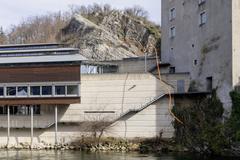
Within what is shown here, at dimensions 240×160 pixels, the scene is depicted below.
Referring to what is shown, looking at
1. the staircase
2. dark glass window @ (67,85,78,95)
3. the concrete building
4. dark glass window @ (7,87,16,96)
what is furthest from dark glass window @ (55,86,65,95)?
the staircase

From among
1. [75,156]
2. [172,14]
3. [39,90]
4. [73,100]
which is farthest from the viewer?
[172,14]

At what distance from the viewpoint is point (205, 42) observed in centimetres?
4306

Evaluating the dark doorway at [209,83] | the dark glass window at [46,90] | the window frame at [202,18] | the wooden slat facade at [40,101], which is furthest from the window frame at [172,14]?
the dark glass window at [46,90]

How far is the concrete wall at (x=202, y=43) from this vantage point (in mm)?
39000

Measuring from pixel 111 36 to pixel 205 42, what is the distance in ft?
90.4

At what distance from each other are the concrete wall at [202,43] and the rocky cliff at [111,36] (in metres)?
13.5

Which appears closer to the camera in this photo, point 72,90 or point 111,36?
point 72,90

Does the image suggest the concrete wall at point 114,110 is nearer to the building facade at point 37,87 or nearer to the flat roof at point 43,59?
the building facade at point 37,87

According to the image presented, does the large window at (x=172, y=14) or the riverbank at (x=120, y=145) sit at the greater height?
the large window at (x=172, y=14)

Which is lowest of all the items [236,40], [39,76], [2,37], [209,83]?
[209,83]

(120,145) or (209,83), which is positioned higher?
(209,83)

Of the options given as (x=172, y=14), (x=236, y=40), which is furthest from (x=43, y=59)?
(x=236, y=40)

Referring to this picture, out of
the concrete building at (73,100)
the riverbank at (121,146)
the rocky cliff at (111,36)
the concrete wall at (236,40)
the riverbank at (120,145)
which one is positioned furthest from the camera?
the rocky cliff at (111,36)

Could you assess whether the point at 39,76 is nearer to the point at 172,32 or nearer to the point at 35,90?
the point at 35,90
